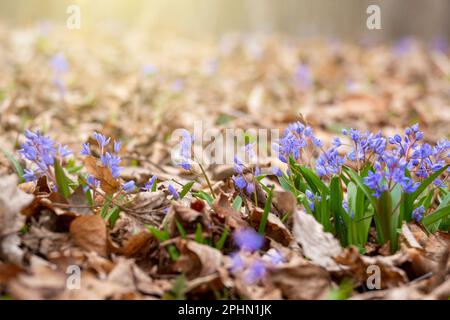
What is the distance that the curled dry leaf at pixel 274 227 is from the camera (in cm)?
185

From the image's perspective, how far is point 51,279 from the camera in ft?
4.69

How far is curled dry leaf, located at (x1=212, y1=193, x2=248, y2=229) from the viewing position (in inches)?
71.0

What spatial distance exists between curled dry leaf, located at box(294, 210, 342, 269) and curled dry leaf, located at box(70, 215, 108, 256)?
0.58 meters

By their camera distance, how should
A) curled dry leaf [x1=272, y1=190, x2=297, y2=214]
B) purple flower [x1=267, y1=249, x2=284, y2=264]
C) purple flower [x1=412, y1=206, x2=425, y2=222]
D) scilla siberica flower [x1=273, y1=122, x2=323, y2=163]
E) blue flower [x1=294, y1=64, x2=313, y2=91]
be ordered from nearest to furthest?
purple flower [x1=267, y1=249, x2=284, y2=264] → curled dry leaf [x1=272, y1=190, x2=297, y2=214] → purple flower [x1=412, y1=206, x2=425, y2=222] → scilla siberica flower [x1=273, y1=122, x2=323, y2=163] → blue flower [x1=294, y1=64, x2=313, y2=91]

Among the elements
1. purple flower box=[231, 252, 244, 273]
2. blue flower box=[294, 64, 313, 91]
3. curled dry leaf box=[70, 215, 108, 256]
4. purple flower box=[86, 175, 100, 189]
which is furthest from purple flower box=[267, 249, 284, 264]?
blue flower box=[294, 64, 313, 91]

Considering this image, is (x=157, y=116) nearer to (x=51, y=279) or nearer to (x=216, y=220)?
(x=216, y=220)

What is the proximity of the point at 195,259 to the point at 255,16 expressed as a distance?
7123 millimetres

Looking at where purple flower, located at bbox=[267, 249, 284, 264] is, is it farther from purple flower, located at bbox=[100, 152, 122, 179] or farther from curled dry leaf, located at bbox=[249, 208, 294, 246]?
purple flower, located at bbox=[100, 152, 122, 179]

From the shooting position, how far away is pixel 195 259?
5.45 ft

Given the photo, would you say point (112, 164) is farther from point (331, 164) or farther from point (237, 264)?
point (331, 164)

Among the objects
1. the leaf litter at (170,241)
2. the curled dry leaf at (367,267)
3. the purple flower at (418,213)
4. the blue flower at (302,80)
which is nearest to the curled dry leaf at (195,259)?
the leaf litter at (170,241)

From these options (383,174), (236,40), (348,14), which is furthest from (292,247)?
(348,14)

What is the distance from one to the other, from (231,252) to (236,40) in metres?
5.47

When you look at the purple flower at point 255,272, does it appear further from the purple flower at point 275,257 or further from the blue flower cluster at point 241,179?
the blue flower cluster at point 241,179
